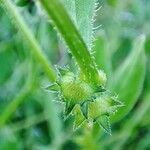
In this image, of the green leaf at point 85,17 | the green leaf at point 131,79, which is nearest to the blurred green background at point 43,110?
the green leaf at point 131,79

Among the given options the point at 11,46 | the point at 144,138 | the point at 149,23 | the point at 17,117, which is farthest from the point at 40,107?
the point at 149,23

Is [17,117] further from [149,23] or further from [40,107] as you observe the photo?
[149,23]

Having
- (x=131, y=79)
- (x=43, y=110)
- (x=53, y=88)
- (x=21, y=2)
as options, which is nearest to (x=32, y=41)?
Answer: (x=21, y=2)

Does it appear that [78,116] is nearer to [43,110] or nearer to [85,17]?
[85,17]

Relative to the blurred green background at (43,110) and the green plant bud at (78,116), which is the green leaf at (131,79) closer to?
the blurred green background at (43,110)

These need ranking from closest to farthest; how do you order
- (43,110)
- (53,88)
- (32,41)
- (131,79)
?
(53,88) < (32,41) < (131,79) < (43,110)

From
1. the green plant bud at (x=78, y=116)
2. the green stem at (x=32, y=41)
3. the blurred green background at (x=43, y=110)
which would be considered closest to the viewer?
the green plant bud at (x=78, y=116)

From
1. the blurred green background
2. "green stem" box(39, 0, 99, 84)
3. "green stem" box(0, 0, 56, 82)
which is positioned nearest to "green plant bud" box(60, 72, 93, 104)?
"green stem" box(39, 0, 99, 84)
